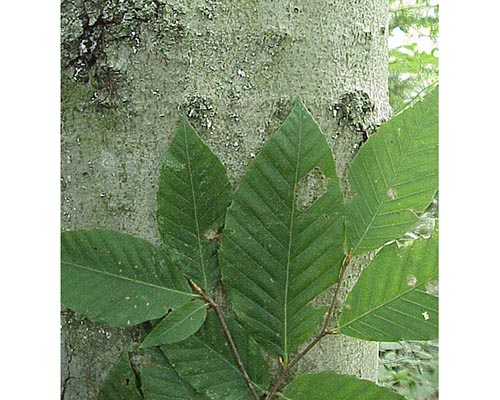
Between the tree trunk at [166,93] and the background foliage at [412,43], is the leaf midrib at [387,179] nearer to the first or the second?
the tree trunk at [166,93]

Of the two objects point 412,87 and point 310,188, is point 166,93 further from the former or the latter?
point 412,87

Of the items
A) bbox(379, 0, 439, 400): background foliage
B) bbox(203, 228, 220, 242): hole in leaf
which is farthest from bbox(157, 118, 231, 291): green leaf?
bbox(379, 0, 439, 400): background foliage

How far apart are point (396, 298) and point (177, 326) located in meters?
0.13

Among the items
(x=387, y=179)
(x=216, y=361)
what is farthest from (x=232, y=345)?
(x=387, y=179)

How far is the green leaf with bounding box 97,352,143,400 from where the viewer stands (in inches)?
13.7

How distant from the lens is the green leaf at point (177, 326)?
0.34 metres

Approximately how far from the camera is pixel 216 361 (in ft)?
1.14

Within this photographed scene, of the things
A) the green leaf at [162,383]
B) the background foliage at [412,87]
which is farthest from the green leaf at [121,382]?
the background foliage at [412,87]

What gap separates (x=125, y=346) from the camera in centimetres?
35

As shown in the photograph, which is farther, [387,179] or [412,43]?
[412,43]

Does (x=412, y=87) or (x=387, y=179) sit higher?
(x=412, y=87)

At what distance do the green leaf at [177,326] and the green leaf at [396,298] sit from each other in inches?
3.6

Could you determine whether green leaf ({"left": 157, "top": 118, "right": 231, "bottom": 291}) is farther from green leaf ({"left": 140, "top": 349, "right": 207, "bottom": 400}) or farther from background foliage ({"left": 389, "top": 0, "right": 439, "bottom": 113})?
background foliage ({"left": 389, "top": 0, "right": 439, "bottom": 113})

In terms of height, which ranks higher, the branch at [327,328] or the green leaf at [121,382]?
the branch at [327,328]
